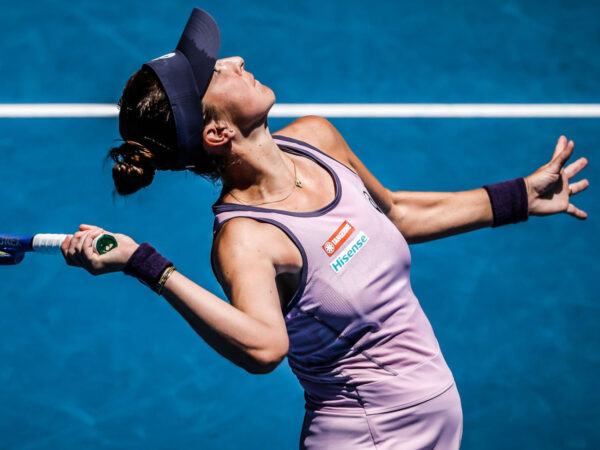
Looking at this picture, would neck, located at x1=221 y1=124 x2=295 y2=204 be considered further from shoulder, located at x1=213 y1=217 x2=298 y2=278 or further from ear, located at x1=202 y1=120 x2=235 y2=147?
shoulder, located at x1=213 y1=217 x2=298 y2=278

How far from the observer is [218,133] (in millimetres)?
2584

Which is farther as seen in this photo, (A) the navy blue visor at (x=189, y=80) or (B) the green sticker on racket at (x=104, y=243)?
(A) the navy blue visor at (x=189, y=80)

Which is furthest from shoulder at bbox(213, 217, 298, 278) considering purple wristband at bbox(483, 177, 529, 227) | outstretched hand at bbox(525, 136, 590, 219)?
outstretched hand at bbox(525, 136, 590, 219)

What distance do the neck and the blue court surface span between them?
187 cm

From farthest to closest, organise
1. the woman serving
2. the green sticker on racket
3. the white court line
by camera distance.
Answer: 1. the white court line
2. the woman serving
3. the green sticker on racket

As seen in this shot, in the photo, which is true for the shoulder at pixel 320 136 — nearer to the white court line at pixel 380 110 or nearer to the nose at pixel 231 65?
the nose at pixel 231 65

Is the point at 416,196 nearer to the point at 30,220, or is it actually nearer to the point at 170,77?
the point at 170,77

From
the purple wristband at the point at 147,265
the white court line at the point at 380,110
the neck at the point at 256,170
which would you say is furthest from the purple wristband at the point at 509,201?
the white court line at the point at 380,110

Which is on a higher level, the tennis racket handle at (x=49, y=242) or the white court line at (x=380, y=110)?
the white court line at (x=380, y=110)

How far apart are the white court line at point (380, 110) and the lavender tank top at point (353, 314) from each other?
2377mm

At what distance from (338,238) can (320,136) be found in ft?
1.78

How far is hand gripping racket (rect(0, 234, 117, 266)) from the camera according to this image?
7.41ft

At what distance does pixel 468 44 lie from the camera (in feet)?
17.2

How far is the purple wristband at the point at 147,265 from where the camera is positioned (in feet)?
7.19
